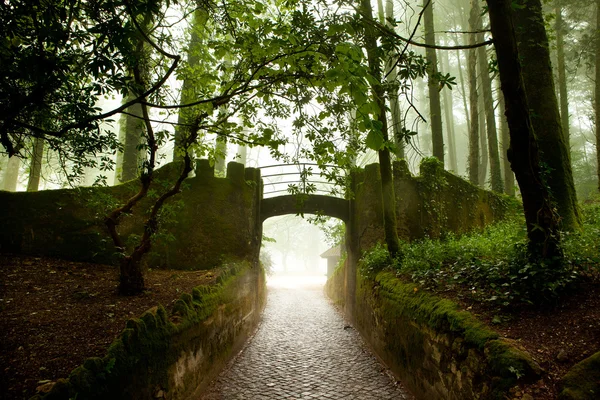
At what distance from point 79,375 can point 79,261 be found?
627 centimetres

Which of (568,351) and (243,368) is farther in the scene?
(243,368)

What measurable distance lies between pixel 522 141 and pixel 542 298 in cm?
175

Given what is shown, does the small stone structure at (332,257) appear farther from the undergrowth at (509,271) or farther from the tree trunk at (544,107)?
the tree trunk at (544,107)

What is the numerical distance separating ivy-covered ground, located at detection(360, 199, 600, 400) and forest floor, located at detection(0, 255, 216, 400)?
4203 mm

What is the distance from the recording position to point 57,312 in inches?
179

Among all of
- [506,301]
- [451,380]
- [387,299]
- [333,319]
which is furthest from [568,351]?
[333,319]

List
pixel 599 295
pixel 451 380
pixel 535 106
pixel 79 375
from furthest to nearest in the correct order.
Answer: pixel 535 106 → pixel 451 380 → pixel 599 295 → pixel 79 375

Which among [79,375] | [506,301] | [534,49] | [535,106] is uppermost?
[534,49]

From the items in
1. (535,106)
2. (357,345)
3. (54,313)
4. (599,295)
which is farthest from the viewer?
(357,345)

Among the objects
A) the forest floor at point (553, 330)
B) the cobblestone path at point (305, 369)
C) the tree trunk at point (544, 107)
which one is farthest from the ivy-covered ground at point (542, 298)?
the cobblestone path at point (305, 369)

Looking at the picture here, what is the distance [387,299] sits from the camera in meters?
6.07

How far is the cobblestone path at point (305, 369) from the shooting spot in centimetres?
506

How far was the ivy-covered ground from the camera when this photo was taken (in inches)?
110

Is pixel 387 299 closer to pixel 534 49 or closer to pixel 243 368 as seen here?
pixel 243 368
